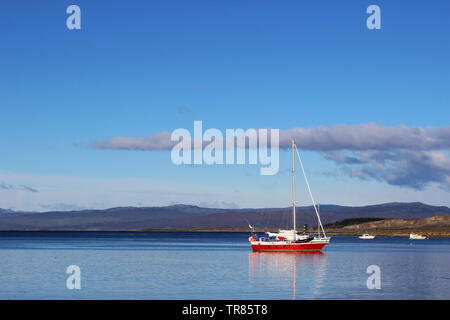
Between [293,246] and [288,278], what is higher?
[293,246]

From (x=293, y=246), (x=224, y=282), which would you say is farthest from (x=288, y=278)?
(x=293, y=246)

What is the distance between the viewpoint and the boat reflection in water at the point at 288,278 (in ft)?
172

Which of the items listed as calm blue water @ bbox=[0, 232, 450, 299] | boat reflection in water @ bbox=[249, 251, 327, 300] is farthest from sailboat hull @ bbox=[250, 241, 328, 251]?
calm blue water @ bbox=[0, 232, 450, 299]

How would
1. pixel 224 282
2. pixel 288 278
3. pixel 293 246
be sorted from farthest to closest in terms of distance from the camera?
pixel 293 246
pixel 288 278
pixel 224 282

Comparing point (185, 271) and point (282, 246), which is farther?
point (282, 246)

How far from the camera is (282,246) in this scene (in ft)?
379

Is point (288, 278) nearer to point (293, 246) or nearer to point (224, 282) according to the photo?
point (224, 282)

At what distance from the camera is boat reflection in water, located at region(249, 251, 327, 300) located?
52562 mm

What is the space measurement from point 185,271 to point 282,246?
43.3 metres

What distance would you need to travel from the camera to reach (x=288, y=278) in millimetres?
65812
